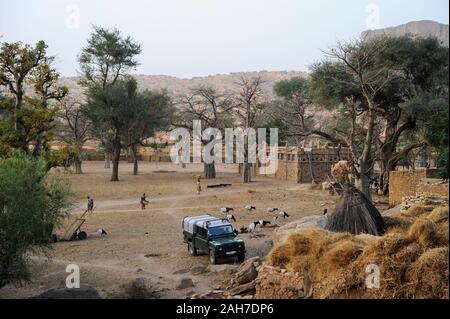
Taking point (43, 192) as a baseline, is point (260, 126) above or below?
above

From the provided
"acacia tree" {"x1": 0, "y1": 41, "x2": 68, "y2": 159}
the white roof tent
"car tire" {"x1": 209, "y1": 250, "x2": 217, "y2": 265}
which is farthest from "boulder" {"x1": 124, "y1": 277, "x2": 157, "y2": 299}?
"acacia tree" {"x1": 0, "y1": 41, "x2": 68, "y2": 159}

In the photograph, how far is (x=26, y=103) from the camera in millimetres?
30703

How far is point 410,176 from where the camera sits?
2884 centimetres

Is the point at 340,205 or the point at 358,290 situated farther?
the point at 340,205

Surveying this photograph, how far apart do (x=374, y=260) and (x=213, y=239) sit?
846 centimetres

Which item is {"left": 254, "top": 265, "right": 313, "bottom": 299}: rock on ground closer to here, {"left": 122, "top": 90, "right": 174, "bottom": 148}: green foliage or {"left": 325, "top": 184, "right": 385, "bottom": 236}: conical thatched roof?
{"left": 325, "top": 184, "right": 385, "bottom": 236}: conical thatched roof

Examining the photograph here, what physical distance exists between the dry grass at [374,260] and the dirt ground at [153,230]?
12.3ft

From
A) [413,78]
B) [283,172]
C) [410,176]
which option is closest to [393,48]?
[413,78]

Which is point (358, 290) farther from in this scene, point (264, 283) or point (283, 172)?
point (283, 172)

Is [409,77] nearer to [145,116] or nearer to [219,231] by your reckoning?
[219,231]

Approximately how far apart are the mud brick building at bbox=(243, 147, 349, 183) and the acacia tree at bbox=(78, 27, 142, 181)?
17468 millimetres

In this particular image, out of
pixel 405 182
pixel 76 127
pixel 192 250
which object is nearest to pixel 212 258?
pixel 192 250

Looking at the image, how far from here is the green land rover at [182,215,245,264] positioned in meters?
19.2

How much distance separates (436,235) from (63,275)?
12.9m
